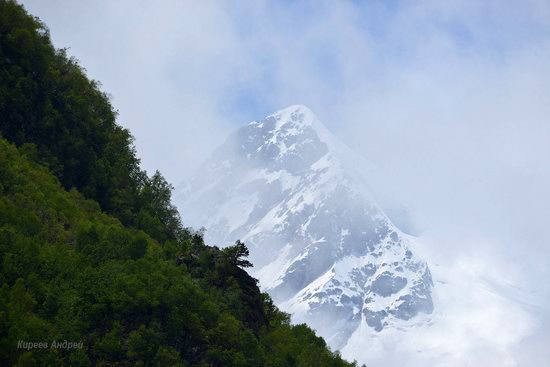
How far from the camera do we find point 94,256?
251 ft

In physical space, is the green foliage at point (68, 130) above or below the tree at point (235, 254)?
above

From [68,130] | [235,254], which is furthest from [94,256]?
[68,130]

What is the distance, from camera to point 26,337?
195 feet

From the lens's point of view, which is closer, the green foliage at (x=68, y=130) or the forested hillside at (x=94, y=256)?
the forested hillside at (x=94, y=256)

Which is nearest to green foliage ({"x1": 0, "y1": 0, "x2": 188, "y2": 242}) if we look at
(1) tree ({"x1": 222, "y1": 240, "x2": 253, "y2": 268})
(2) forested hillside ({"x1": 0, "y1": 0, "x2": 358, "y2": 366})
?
(2) forested hillside ({"x1": 0, "y1": 0, "x2": 358, "y2": 366})

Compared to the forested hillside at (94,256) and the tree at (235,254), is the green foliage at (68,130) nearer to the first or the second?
the forested hillside at (94,256)

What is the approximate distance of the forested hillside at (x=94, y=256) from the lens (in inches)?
2603

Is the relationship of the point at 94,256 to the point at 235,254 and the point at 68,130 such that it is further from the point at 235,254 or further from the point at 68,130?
the point at 68,130

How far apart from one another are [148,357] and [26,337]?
10239 mm

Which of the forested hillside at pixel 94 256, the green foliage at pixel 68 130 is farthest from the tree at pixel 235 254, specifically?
the green foliage at pixel 68 130

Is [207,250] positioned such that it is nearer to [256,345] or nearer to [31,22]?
[256,345]

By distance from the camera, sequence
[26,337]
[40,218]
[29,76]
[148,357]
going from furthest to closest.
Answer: [29,76] → [40,218] → [148,357] → [26,337]

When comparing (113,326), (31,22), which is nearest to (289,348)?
(113,326)

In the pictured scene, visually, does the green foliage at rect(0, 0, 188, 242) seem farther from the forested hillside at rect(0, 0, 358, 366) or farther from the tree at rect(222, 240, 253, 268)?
the tree at rect(222, 240, 253, 268)
